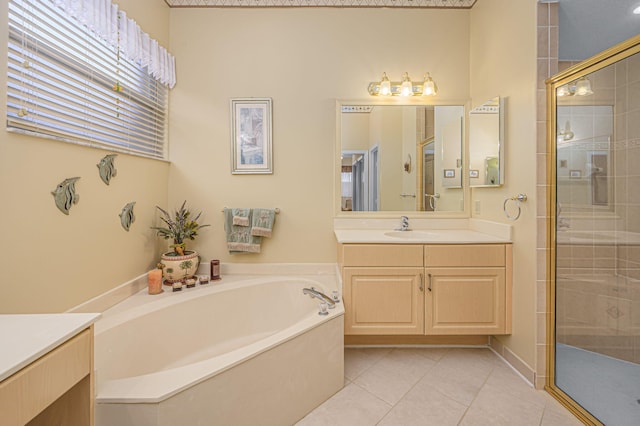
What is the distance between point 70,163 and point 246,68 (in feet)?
4.92

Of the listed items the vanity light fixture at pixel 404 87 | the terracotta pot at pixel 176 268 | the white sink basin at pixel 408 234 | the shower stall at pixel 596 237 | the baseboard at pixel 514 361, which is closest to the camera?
the shower stall at pixel 596 237

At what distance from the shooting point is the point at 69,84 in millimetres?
1521

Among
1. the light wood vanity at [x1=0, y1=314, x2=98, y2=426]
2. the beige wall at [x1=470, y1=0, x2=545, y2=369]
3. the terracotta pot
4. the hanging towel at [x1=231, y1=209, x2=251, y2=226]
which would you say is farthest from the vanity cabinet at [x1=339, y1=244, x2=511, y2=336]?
the light wood vanity at [x1=0, y1=314, x2=98, y2=426]

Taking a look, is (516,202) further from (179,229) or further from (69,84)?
(69,84)

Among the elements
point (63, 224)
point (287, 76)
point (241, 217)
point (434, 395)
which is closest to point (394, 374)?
point (434, 395)

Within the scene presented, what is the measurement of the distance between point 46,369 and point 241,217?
66.6 inches

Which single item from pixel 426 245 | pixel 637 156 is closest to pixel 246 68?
pixel 426 245

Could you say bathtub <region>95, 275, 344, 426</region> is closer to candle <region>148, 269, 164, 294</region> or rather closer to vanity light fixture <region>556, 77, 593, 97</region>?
candle <region>148, 269, 164, 294</region>

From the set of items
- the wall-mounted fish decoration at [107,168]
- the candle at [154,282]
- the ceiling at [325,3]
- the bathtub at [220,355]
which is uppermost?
the ceiling at [325,3]

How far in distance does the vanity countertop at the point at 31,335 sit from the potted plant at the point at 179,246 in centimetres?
127

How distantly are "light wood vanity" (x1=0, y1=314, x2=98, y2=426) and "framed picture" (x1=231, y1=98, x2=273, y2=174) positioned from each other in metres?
1.73

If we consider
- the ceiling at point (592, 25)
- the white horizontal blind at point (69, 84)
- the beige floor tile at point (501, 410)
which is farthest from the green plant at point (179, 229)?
the ceiling at point (592, 25)

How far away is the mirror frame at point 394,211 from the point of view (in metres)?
2.46

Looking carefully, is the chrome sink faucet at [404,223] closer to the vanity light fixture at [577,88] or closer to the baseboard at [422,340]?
the baseboard at [422,340]
